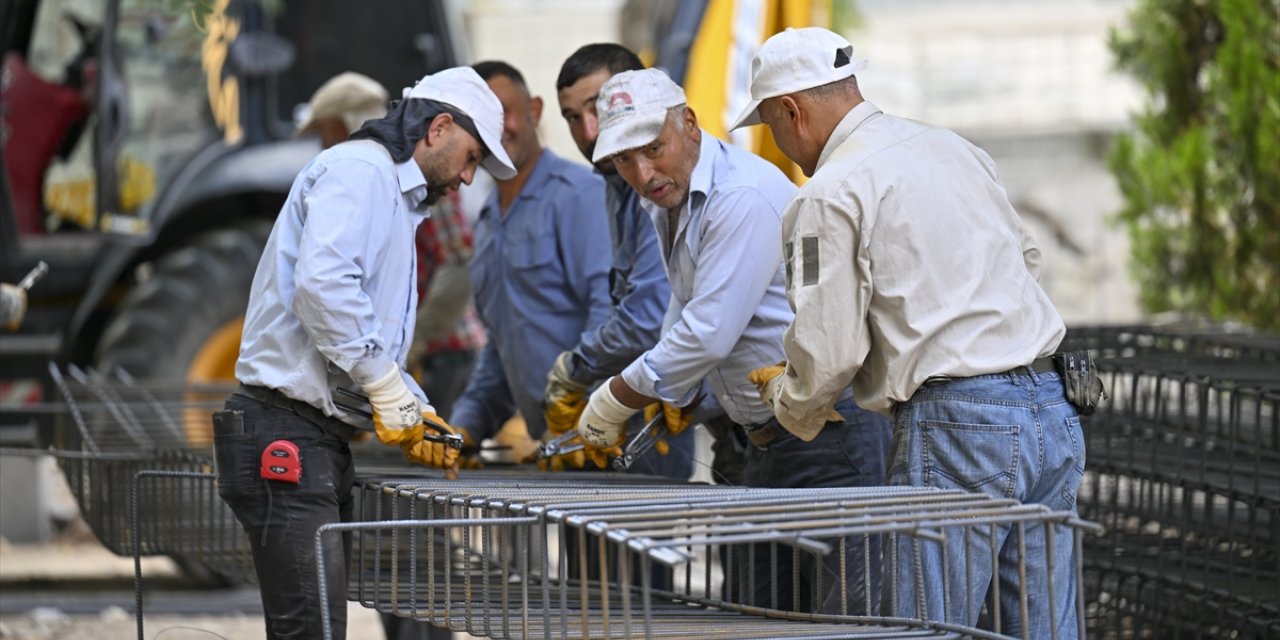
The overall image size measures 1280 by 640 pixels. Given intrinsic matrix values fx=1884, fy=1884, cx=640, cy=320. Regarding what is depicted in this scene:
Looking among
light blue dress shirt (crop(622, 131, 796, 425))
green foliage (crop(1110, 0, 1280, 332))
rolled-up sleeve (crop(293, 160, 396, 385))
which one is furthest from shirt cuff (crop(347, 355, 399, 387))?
green foliage (crop(1110, 0, 1280, 332))

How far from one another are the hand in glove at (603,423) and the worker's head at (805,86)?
0.83m

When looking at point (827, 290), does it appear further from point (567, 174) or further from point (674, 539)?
point (567, 174)

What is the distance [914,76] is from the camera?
21.3 meters

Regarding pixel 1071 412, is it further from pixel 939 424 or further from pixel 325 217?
pixel 325 217

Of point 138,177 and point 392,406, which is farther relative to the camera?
point 138,177

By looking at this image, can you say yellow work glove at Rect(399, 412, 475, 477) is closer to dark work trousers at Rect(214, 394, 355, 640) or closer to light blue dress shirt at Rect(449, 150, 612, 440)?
dark work trousers at Rect(214, 394, 355, 640)

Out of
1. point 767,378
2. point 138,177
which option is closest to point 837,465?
point 767,378

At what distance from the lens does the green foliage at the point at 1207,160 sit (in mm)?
8992

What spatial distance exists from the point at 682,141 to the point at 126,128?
17.9 ft

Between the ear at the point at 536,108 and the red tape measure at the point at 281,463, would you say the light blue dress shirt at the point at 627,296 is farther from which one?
the red tape measure at the point at 281,463

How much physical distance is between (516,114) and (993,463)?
7.32 ft

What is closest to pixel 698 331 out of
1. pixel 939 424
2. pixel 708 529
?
pixel 939 424

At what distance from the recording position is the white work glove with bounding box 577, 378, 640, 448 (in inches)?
186

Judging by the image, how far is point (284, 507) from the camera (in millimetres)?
4301
